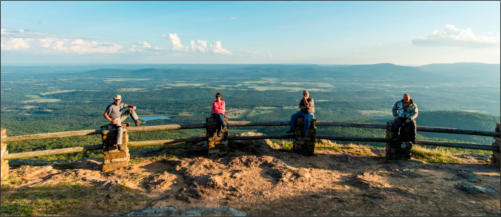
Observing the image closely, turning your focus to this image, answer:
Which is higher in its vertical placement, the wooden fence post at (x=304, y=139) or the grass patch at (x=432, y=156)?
the wooden fence post at (x=304, y=139)

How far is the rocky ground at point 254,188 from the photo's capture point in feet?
15.9

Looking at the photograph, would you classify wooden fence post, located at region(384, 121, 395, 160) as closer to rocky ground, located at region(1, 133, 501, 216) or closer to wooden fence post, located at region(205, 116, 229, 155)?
rocky ground, located at region(1, 133, 501, 216)

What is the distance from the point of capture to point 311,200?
5.23 metres

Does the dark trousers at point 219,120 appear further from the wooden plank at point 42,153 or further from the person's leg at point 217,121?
the wooden plank at point 42,153

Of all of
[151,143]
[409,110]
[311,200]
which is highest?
[409,110]

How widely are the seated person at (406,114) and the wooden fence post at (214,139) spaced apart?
529 cm

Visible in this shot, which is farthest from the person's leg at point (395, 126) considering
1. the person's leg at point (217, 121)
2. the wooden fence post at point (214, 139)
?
the person's leg at point (217, 121)

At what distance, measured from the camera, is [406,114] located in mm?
7750

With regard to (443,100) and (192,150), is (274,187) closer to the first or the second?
(192,150)

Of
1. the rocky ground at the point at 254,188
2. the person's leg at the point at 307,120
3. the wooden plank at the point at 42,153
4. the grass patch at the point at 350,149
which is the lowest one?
the rocky ground at the point at 254,188

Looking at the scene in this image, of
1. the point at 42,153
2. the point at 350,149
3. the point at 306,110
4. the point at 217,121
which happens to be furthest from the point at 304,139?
the point at 42,153

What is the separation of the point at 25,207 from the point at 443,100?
22981cm

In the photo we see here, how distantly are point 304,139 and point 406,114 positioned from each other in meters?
3.15

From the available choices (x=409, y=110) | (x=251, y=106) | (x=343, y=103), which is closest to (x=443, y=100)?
(x=343, y=103)
